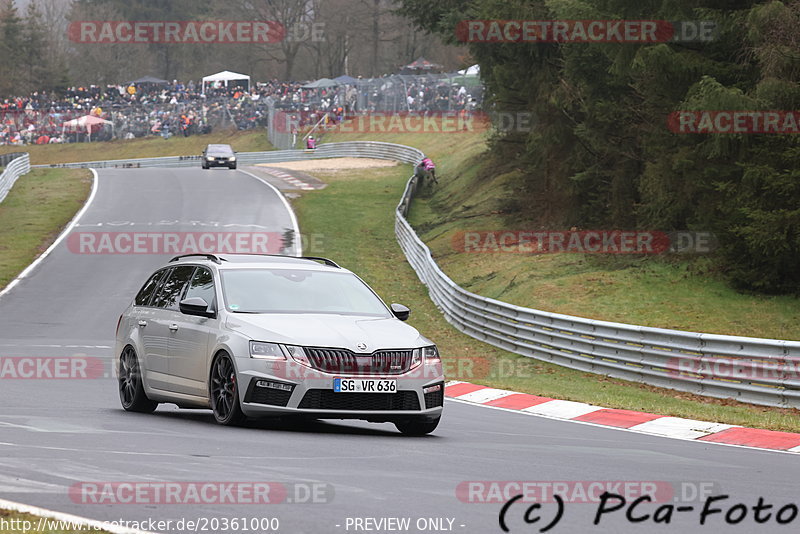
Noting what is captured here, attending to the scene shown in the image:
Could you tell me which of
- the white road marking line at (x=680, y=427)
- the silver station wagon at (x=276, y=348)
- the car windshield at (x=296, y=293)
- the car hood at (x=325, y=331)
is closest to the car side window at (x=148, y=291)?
the silver station wagon at (x=276, y=348)

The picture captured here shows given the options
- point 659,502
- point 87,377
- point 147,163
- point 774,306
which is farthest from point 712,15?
point 147,163

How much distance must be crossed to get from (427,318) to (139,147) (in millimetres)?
59475

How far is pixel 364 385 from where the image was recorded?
1033 centimetres

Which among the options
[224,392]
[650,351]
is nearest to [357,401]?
[224,392]

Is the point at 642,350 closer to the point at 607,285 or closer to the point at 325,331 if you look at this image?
the point at 607,285

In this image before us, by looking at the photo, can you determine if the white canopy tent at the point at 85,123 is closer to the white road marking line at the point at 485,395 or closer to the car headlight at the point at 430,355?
the white road marking line at the point at 485,395

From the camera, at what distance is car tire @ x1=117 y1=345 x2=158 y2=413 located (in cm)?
1227

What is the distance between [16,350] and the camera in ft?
70.5

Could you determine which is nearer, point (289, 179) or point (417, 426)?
point (417, 426)

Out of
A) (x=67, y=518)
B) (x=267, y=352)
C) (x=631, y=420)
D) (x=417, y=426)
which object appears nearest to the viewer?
(x=67, y=518)

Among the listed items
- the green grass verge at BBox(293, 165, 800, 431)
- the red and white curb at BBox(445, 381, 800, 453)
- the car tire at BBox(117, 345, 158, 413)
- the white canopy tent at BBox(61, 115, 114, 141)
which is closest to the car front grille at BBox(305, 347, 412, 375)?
the car tire at BBox(117, 345, 158, 413)

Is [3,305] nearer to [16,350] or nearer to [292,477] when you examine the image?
[16,350]

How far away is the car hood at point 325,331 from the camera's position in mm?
10383

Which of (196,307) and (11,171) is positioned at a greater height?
(196,307)
